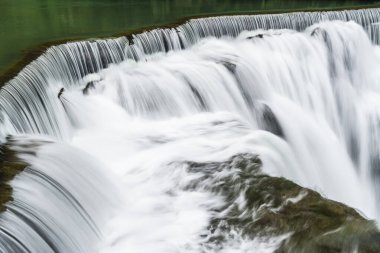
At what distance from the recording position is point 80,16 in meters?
12.2

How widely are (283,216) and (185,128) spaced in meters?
3.42

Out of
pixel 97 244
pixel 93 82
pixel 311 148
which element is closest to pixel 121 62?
pixel 93 82

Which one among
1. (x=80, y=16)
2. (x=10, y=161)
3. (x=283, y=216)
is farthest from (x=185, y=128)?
(x=80, y=16)

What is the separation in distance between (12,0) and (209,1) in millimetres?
6632

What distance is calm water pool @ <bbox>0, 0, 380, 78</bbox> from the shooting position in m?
9.64

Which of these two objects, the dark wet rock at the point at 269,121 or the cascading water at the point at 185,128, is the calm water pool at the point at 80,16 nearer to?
the cascading water at the point at 185,128

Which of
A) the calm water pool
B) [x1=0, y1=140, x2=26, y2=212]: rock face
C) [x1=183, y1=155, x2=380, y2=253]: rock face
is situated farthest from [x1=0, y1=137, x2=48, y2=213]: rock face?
the calm water pool

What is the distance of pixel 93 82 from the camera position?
853 cm

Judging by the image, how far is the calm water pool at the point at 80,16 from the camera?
9.64 metres

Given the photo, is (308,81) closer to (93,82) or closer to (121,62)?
(121,62)

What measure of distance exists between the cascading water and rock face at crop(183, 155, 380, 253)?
0.06m

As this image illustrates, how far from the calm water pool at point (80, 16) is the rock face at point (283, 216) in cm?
435

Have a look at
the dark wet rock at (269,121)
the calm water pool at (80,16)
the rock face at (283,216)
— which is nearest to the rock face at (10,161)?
the rock face at (283,216)

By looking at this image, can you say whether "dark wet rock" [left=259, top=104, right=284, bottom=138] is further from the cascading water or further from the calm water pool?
the calm water pool
